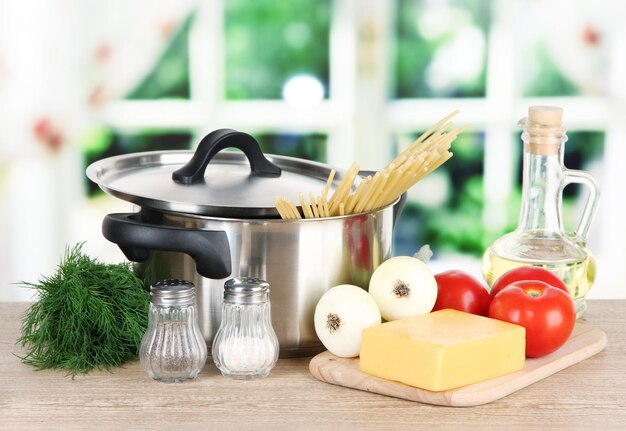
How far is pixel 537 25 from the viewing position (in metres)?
3.52

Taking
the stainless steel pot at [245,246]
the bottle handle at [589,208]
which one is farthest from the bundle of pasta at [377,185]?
the bottle handle at [589,208]

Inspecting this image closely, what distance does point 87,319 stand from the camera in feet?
3.81

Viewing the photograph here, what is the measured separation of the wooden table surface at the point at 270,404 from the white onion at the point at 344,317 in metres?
0.06

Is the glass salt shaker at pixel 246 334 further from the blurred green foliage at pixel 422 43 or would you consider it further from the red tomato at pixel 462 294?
the blurred green foliage at pixel 422 43

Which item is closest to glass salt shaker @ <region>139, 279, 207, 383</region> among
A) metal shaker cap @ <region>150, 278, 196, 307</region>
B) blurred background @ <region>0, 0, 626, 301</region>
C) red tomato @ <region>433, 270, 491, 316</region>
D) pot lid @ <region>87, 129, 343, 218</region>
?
metal shaker cap @ <region>150, 278, 196, 307</region>

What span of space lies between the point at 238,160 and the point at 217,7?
2054 millimetres

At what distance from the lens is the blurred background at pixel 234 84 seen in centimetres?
338

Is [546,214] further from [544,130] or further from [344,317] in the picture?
→ [344,317]

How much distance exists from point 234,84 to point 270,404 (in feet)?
8.07

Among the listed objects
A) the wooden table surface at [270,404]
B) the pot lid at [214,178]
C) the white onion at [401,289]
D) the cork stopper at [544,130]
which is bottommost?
the wooden table surface at [270,404]

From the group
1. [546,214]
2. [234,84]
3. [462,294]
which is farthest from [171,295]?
[234,84]

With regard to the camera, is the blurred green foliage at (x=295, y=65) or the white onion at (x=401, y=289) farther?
the blurred green foliage at (x=295, y=65)

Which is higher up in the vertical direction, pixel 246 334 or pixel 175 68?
pixel 175 68

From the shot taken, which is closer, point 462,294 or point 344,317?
point 344,317
